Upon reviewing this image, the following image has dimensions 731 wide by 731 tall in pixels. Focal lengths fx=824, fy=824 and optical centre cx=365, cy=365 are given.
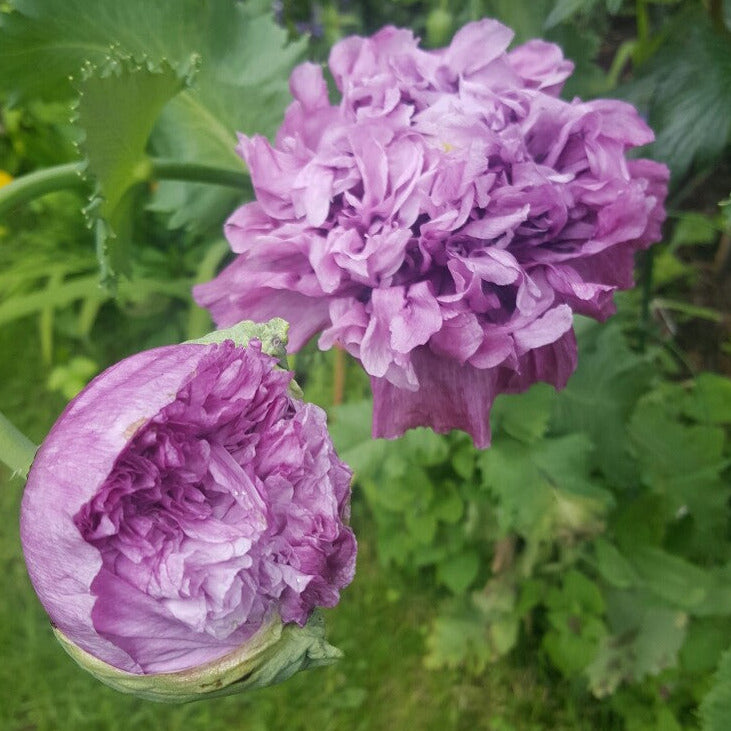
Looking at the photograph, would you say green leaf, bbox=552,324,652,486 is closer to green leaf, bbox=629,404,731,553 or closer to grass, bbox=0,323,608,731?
green leaf, bbox=629,404,731,553

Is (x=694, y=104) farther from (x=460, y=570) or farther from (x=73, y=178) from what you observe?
(x=460, y=570)

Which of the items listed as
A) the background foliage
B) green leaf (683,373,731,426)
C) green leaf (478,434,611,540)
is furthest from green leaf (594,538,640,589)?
green leaf (683,373,731,426)

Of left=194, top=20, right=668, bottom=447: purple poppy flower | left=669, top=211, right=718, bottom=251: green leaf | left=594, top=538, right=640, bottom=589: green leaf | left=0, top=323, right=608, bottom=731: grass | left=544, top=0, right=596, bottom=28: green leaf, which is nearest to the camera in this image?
left=194, top=20, right=668, bottom=447: purple poppy flower

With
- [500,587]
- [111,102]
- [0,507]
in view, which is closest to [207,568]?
[111,102]

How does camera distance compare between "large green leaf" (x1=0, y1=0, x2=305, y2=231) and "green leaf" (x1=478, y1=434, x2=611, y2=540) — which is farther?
"green leaf" (x1=478, y1=434, x2=611, y2=540)

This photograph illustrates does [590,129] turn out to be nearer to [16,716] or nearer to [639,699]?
[639,699]

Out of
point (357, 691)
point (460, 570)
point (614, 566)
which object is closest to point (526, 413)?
point (614, 566)

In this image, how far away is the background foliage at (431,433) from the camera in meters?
0.72

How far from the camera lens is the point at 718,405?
118 centimetres

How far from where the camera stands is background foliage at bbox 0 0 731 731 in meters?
0.72

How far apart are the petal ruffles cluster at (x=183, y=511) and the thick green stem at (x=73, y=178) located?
22cm

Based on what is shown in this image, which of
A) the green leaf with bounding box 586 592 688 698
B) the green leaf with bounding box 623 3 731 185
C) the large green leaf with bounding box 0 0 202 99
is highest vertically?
the large green leaf with bounding box 0 0 202 99

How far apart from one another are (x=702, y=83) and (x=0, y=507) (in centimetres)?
143

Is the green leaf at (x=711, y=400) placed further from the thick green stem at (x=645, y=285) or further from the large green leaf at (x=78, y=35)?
the large green leaf at (x=78, y=35)
